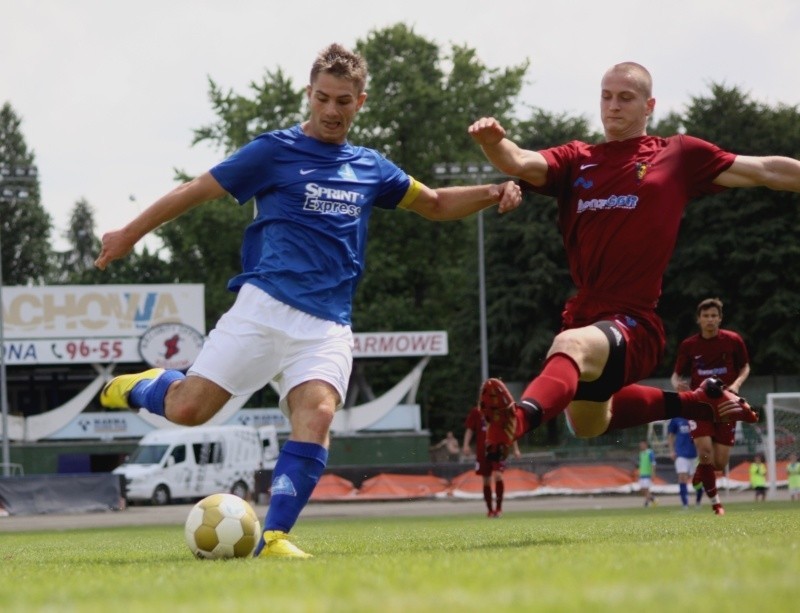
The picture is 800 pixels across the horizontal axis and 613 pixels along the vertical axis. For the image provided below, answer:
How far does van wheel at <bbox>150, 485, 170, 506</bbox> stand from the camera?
135 feet

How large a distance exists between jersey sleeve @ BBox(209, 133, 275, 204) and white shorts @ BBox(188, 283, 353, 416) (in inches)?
26.5

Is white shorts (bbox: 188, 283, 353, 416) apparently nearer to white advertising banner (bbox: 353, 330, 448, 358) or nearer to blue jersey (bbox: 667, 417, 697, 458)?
blue jersey (bbox: 667, 417, 697, 458)

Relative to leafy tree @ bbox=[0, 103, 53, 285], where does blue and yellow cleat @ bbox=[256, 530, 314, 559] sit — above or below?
below

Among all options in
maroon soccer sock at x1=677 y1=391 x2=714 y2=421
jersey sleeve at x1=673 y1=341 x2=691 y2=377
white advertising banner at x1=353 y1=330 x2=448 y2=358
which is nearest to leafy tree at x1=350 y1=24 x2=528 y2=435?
white advertising banner at x1=353 y1=330 x2=448 y2=358

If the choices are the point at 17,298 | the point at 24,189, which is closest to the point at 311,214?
the point at 24,189

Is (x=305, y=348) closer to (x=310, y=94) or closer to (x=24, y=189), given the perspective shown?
(x=310, y=94)

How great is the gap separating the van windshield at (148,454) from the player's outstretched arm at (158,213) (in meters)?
34.0

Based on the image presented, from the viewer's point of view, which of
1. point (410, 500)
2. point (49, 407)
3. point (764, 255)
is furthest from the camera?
point (49, 407)

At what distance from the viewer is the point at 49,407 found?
5956cm

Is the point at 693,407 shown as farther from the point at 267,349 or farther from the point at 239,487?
the point at 239,487

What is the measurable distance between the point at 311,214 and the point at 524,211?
52502mm

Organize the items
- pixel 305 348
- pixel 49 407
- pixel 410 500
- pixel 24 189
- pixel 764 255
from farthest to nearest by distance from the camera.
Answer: pixel 49 407, pixel 764 255, pixel 24 189, pixel 410 500, pixel 305 348

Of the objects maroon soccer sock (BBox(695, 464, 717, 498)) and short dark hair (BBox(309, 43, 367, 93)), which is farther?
maroon soccer sock (BBox(695, 464, 717, 498))

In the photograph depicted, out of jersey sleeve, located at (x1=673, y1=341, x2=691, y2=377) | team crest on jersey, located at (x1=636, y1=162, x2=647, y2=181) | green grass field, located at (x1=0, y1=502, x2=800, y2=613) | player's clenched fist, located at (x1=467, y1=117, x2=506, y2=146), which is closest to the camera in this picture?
green grass field, located at (x1=0, y1=502, x2=800, y2=613)
